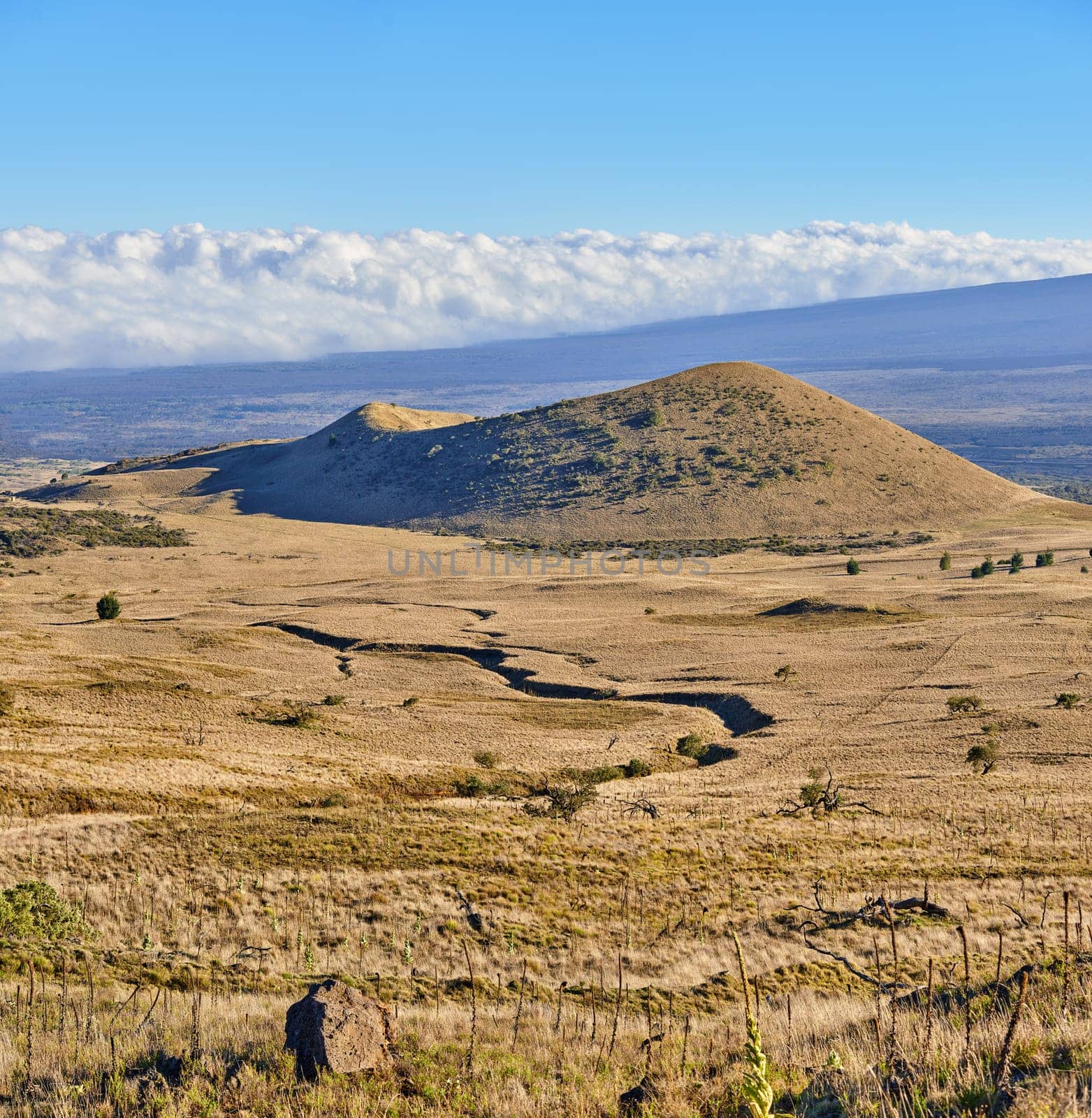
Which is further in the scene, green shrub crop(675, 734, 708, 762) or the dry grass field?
green shrub crop(675, 734, 708, 762)

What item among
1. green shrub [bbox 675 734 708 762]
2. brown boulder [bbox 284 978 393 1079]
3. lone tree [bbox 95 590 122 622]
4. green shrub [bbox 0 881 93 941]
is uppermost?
brown boulder [bbox 284 978 393 1079]

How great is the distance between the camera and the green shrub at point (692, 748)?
3228 centimetres

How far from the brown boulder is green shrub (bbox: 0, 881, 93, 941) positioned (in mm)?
6046

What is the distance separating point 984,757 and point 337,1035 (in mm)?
24399

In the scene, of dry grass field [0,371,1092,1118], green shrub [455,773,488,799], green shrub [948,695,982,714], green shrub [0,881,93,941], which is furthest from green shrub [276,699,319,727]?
green shrub [948,695,982,714]

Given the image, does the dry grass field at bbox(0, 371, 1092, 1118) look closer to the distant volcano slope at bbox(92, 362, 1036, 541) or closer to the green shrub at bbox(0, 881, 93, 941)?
the green shrub at bbox(0, 881, 93, 941)

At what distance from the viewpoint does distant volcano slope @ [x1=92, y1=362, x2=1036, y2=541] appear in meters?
110

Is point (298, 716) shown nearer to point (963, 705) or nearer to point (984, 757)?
point (984, 757)

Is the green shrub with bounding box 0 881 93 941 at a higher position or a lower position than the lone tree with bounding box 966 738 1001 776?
higher

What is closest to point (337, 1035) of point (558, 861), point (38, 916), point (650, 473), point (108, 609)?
point (38, 916)

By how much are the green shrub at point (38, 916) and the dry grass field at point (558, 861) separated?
55 mm

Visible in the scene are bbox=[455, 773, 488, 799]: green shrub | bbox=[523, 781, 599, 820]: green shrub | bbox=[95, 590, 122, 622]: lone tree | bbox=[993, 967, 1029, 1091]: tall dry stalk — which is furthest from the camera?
bbox=[95, 590, 122, 622]: lone tree

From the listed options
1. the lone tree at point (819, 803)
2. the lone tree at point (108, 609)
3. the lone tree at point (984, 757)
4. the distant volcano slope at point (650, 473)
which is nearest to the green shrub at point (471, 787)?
the lone tree at point (819, 803)

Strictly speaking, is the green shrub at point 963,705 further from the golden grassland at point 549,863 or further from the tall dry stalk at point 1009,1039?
the tall dry stalk at point 1009,1039
